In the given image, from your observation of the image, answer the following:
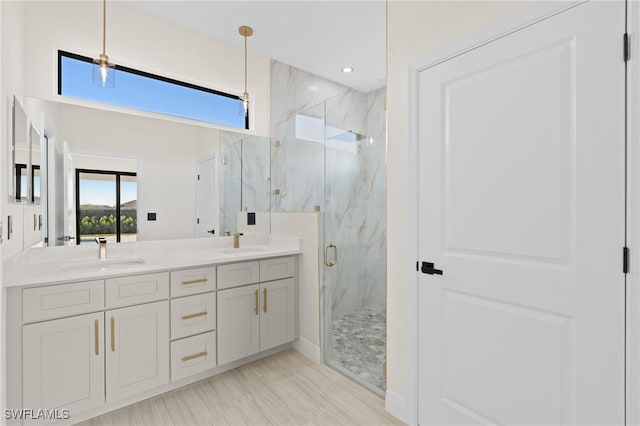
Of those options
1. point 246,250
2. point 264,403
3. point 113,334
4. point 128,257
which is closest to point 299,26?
point 246,250

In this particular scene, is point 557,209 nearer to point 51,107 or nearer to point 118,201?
point 118,201

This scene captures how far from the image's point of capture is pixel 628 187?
1.10 m

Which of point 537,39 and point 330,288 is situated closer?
point 537,39

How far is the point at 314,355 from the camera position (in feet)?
8.69

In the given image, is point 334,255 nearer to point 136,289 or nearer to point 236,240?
point 236,240

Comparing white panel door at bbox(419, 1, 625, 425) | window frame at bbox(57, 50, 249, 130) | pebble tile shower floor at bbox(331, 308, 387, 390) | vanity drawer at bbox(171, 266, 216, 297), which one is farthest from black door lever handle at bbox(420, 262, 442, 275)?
window frame at bbox(57, 50, 249, 130)

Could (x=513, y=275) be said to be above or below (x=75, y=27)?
below

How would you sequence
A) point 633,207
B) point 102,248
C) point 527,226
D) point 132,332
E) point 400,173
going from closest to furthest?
1. point 633,207
2. point 527,226
3. point 400,173
4. point 132,332
5. point 102,248

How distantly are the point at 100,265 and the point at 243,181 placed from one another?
54.2 inches

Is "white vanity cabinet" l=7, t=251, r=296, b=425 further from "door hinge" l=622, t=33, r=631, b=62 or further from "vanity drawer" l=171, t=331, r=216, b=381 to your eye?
"door hinge" l=622, t=33, r=631, b=62

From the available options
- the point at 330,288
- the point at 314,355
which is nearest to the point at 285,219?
the point at 330,288

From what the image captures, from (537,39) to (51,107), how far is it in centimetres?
298

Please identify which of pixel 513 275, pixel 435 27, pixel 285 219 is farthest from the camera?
pixel 285 219

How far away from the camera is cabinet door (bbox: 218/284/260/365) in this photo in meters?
2.38
